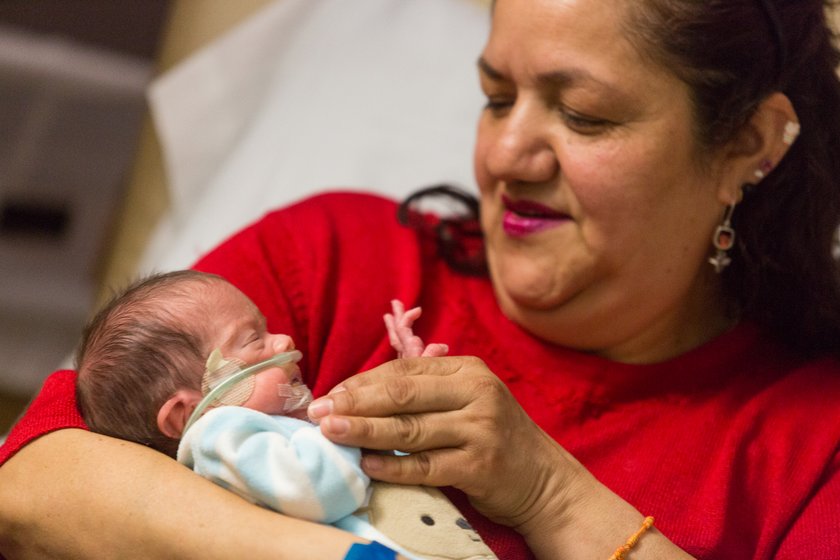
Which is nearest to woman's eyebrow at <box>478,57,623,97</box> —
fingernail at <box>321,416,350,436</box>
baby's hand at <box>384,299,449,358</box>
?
baby's hand at <box>384,299,449,358</box>

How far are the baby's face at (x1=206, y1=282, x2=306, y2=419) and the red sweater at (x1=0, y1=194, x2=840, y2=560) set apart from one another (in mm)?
286

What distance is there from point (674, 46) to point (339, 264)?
630 mm

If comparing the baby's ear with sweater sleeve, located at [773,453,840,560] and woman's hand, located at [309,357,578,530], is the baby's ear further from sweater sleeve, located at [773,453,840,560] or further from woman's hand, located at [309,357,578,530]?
sweater sleeve, located at [773,453,840,560]

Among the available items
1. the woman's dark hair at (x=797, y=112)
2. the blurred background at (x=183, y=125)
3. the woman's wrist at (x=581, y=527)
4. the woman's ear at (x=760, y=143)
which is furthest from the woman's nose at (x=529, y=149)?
the blurred background at (x=183, y=125)

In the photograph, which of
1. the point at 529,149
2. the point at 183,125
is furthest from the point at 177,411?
the point at 183,125

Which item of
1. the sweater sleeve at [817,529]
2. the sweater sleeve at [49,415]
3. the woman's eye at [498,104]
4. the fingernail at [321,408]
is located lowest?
the sweater sleeve at [49,415]

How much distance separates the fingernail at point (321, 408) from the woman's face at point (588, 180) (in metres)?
0.50

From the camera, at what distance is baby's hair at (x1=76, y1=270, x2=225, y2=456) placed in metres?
1.24

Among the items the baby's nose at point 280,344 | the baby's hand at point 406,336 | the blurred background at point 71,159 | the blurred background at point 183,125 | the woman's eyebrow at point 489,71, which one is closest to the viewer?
the baby's nose at point 280,344

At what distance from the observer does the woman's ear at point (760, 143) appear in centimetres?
164

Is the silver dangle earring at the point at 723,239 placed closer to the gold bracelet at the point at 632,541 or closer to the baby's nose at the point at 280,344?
the gold bracelet at the point at 632,541

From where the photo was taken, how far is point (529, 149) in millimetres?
1576

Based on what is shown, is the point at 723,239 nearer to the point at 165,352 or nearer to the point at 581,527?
the point at 581,527

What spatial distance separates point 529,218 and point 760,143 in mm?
382
